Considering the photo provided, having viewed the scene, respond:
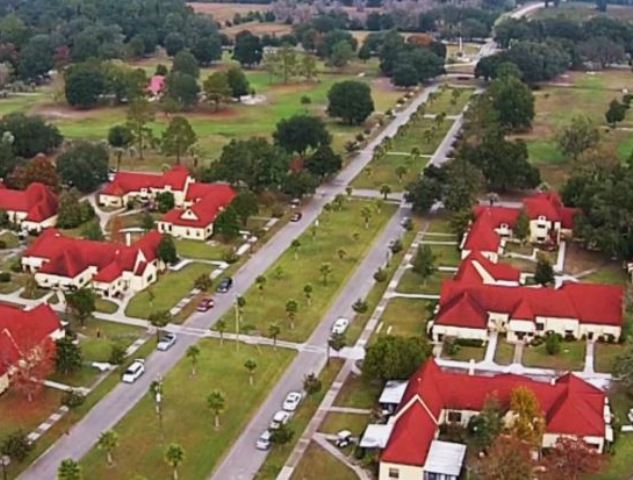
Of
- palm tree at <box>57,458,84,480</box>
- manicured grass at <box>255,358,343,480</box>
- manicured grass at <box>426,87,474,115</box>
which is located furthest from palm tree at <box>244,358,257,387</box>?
manicured grass at <box>426,87,474,115</box>

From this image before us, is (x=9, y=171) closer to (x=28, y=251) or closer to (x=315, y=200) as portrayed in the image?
(x=28, y=251)

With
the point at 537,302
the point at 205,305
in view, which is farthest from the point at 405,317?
the point at 205,305

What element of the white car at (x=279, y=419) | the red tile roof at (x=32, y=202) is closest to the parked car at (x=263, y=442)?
the white car at (x=279, y=419)

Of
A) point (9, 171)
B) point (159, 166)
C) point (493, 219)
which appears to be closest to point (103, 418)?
point (493, 219)

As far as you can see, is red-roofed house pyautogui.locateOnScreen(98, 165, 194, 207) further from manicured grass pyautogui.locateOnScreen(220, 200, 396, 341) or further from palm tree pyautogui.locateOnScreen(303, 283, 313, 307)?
palm tree pyautogui.locateOnScreen(303, 283, 313, 307)

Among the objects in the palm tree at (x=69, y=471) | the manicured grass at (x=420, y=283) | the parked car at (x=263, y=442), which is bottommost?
the manicured grass at (x=420, y=283)

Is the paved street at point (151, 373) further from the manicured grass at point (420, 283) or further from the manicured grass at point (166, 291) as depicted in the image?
the manicured grass at point (420, 283)
